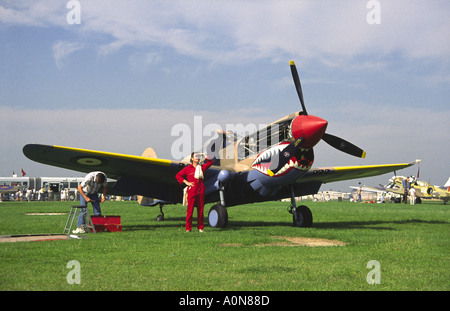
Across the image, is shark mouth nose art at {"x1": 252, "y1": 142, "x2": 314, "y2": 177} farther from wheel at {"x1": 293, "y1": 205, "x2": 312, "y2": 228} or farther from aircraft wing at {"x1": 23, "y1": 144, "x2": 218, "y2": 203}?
wheel at {"x1": 293, "y1": 205, "x2": 312, "y2": 228}

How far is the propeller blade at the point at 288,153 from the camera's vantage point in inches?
428

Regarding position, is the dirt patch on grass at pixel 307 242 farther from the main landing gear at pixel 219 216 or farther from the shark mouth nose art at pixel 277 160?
the main landing gear at pixel 219 216

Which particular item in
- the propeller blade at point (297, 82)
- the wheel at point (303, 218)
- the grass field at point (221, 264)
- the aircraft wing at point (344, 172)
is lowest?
the grass field at point (221, 264)

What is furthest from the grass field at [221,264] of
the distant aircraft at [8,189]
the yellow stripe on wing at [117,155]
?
the distant aircraft at [8,189]

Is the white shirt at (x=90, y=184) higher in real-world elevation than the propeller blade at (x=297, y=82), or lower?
lower

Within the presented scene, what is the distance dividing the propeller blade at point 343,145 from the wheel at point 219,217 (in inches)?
150

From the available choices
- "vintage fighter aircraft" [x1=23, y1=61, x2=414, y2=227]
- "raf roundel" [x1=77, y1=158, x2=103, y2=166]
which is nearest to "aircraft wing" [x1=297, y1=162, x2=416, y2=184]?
"vintage fighter aircraft" [x1=23, y1=61, x2=414, y2=227]

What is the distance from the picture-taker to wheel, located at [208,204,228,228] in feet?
38.5

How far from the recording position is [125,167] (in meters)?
12.4
